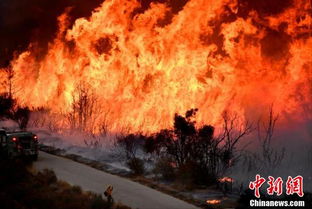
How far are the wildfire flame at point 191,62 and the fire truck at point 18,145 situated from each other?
723cm

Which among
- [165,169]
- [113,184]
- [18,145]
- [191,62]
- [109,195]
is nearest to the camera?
[109,195]

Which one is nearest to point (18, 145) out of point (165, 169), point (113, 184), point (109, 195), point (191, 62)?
point (113, 184)

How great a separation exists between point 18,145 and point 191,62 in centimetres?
1089

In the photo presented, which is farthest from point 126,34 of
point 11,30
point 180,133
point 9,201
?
point 11,30

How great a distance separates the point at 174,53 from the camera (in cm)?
2781

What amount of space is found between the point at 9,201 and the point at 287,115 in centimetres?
1717

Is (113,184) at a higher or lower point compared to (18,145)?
lower

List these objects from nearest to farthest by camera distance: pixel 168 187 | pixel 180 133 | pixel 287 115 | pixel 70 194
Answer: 1. pixel 70 194
2. pixel 168 187
3. pixel 180 133
4. pixel 287 115

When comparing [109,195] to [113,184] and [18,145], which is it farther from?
[18,145]

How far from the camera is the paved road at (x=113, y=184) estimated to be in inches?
589

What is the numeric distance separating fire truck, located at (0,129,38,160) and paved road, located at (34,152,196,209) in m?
0.66

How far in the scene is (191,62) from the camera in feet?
88.2

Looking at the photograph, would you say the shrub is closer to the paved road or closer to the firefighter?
the paved road

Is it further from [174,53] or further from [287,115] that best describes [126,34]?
[287,115]
